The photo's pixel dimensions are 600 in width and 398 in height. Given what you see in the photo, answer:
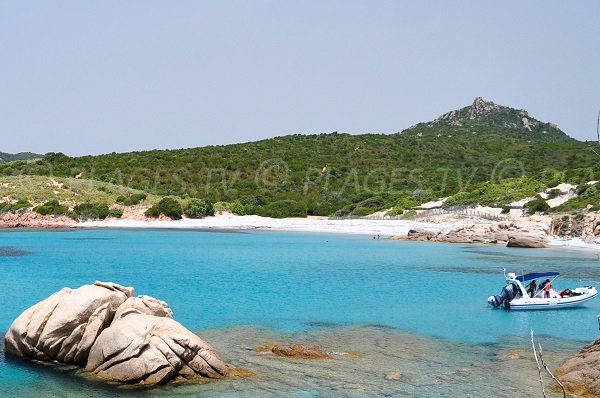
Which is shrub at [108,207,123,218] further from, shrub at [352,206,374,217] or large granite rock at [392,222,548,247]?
large granite rock at [392,222,548,247]

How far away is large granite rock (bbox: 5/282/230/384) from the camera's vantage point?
14141mm

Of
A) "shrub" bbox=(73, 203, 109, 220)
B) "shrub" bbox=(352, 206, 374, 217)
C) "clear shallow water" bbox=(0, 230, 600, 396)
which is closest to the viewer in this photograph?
"clear shallow water" bbox=(0, 230, 600, 396)

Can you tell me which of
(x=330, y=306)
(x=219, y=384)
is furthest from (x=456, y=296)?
(x=219, y=384)

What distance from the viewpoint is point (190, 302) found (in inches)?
992

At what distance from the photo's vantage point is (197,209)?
7781cm

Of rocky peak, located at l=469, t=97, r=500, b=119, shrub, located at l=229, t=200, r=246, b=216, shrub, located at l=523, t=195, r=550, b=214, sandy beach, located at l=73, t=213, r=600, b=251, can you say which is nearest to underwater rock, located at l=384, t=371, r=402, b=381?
sandy beach, located at l=73, t=213, r=600, b=251

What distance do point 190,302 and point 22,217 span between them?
57229mm

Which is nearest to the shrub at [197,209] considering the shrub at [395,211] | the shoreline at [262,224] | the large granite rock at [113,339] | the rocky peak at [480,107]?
the shoreline at [262,224]

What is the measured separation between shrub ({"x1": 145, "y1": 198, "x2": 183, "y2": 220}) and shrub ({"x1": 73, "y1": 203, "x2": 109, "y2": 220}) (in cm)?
530

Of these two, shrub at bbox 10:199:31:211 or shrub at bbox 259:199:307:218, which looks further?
shrub at bbox 259:199:307:218

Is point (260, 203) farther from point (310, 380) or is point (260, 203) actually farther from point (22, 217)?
point (310, 380)

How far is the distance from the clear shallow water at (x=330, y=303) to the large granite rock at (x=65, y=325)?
616mm

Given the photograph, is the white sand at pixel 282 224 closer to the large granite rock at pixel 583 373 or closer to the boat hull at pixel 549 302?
the boat hull at pixel 549 302

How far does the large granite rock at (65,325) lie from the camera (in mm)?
15359
